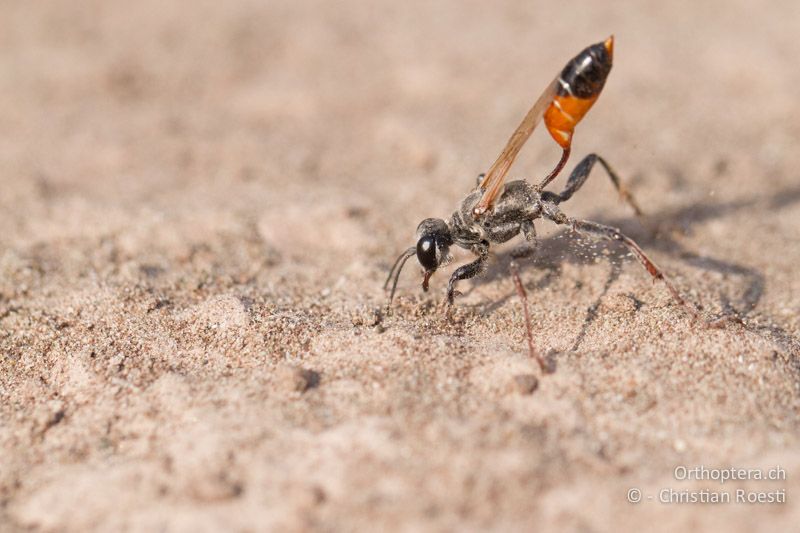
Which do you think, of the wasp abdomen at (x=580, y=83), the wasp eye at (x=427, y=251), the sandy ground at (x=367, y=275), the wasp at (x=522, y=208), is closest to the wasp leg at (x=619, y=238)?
the wasp at (x=522, y=208)

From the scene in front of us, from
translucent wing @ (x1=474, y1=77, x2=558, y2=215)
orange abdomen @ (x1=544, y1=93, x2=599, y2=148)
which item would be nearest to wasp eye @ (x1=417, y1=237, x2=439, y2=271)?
translucent wing @ (x1=474, y1=77, x2=558, y2=215)

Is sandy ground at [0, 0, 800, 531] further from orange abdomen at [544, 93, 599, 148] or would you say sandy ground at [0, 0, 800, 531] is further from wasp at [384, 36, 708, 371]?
orange abdomen at [544, 93, 599, 148]

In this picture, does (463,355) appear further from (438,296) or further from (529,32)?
(529,32)

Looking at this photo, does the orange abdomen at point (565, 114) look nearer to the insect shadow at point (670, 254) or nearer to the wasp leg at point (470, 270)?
the insect shadow at point (670, 254)

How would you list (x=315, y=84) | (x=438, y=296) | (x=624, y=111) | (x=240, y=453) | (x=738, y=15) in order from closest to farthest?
(x=240, y=453) → (x=438, y=296) → (x=624, y=111) → (x=315, y=84) → (x=738, y=15)

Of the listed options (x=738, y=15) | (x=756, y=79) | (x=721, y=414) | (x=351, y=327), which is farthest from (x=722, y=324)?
(x=738, y=15)

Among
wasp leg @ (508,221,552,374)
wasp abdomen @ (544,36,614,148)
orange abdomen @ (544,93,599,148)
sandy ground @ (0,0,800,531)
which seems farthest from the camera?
orange abdomen @ (544,93,599,148)

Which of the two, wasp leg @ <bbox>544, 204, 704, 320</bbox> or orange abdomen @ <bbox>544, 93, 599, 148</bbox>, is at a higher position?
orange abdomen @ <bbox>544, 93, 599, 148</bbox>
